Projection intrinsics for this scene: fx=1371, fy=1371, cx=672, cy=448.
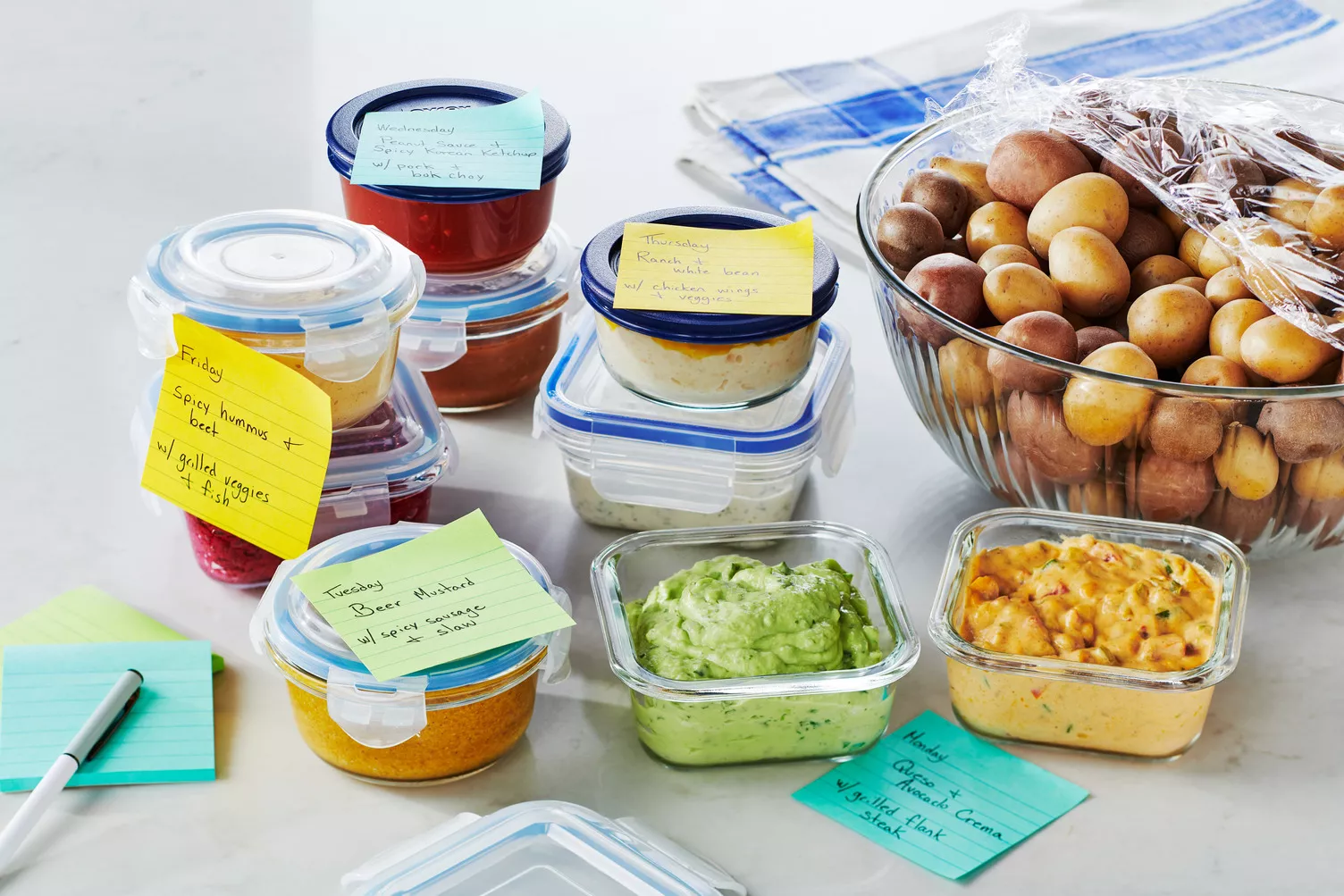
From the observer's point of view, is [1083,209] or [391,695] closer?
[391,695]

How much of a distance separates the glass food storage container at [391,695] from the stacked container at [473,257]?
0.33 m

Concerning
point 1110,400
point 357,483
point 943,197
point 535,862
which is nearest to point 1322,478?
point 1110,400

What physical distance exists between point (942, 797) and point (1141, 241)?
0.50m

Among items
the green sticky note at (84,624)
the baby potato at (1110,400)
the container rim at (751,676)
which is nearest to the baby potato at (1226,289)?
the baby potato at (1110,400)

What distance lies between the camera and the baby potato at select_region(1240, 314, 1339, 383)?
3.21 feet

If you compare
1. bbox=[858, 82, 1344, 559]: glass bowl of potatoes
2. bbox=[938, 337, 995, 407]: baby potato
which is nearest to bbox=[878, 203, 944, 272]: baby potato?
bbox=[858, 82, 1344, 559]: glass bowl of potatoes

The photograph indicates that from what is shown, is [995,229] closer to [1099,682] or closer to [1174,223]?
[1174,223]

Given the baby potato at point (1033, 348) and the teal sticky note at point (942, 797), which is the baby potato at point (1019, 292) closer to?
the baby potato at point (1033, 348)

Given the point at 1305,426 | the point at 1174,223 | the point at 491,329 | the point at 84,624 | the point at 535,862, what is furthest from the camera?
the point at 491,329

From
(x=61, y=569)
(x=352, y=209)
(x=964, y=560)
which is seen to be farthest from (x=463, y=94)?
(x=964, y=560)

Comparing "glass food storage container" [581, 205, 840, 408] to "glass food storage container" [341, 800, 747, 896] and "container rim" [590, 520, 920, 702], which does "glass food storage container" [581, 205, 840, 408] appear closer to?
"container rim" [590, 520, 920, 702]

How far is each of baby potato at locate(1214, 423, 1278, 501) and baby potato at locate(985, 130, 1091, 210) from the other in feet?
0.93

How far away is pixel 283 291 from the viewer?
987 millimetres

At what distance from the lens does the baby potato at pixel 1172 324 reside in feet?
3.37
